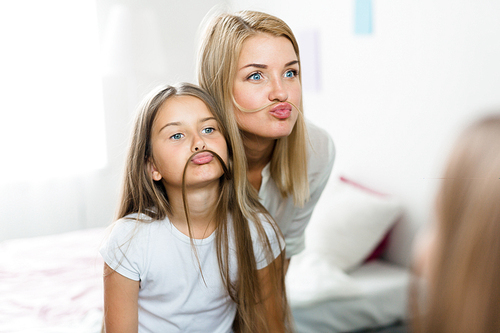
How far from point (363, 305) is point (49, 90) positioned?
131cm

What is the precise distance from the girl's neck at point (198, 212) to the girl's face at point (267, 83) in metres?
0.14

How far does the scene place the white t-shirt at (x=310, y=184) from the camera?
0.83 m

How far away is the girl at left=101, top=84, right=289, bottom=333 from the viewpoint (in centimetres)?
64

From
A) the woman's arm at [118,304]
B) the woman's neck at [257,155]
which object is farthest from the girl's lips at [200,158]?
the woman's arm at [118,304]

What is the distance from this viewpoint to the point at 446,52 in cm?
52

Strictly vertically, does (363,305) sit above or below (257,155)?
below

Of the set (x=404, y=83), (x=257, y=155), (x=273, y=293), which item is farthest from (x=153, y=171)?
(x=404, y=83)

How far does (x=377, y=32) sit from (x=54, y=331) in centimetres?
84

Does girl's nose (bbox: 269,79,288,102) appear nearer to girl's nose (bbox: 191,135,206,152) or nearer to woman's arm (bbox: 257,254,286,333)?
girl's nose (bbox: 191,135,206,152)

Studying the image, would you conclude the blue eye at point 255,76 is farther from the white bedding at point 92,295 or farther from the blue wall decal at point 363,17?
the white bedding at point 92,295

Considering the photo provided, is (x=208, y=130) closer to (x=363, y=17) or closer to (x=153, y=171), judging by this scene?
(x=153, y=171)

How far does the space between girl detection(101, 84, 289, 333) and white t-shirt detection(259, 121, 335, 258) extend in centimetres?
7

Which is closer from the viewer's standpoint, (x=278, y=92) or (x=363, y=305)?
(x=278, y=92)

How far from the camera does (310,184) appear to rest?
0.87 meters
